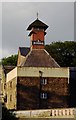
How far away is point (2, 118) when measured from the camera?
26203 millimetres

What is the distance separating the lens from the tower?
2052 inches

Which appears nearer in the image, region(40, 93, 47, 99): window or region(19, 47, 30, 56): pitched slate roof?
region(40, 93, 47, 99): window

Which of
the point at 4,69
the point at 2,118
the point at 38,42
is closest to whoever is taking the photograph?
the point at 2,118

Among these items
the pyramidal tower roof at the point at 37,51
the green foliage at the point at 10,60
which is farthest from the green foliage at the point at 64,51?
the pyramidal tower roof at the point at 37,51

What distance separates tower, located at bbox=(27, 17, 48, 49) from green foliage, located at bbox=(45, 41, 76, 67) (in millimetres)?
14896

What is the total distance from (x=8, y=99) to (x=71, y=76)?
7973 mm

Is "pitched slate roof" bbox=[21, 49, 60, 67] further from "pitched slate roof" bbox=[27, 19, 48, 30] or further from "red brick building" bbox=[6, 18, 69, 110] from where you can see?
"pitched slate roof" bbox=[27, 19, 48, 30]

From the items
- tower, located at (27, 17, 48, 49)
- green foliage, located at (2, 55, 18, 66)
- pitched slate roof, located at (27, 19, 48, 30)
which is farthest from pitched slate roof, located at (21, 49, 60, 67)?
green foliage, located at (2, 55, 18, 66)

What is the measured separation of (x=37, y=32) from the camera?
5244 centimetres

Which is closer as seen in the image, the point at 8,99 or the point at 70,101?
the point at 70,101

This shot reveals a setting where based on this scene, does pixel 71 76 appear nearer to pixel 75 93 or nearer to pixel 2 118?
pixel 75 93

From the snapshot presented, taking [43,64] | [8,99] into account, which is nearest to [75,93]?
[43,64]

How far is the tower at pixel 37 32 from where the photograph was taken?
171 ft

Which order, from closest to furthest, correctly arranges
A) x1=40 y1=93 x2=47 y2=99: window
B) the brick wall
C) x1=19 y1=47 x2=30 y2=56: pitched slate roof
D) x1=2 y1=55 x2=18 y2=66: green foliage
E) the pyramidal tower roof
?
the brick wall < x1=40 y1=93 x2=47 y2=99: window < the pyramidal tower roof < x1=19 y1=47 x2=30 y2=56: pitched slate roof < x1=2 y1=55 x2=18 y2=66: green foliage
